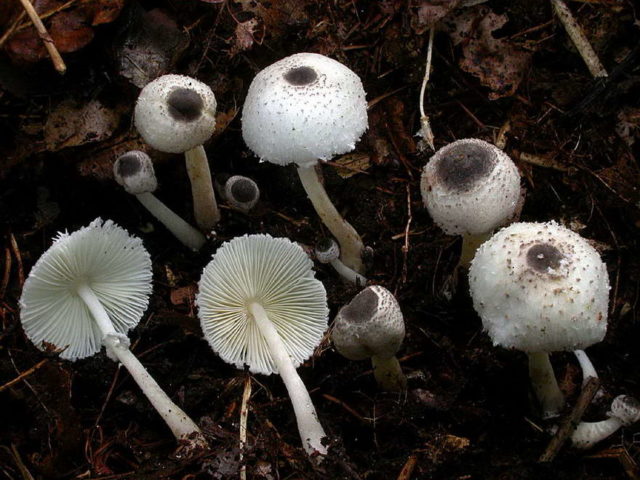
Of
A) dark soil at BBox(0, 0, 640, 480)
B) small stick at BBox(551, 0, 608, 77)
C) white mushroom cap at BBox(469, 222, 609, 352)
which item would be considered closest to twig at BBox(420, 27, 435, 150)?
dark soil at BBox(0, 0, 640, 480)

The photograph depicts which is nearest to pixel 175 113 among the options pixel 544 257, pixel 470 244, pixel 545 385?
pixel 470 244

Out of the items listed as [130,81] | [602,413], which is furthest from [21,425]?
[602,413]

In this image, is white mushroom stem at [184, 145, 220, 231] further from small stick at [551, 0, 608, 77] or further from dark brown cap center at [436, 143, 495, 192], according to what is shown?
small stick at [551, 0, 608, 77]

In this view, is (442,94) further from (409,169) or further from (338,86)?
(338,86)

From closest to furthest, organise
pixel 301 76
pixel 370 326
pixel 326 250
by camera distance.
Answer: pixel 370 326
pixel 301 76
pixel 326 250

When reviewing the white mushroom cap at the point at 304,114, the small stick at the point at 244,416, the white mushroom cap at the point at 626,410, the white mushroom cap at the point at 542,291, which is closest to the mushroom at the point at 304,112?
the white mushroom cap at the point at 304,114

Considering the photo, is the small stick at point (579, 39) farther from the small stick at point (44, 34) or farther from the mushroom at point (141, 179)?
the small stick at point (44, 34)

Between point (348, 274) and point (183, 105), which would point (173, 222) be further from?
point (348, 274)
